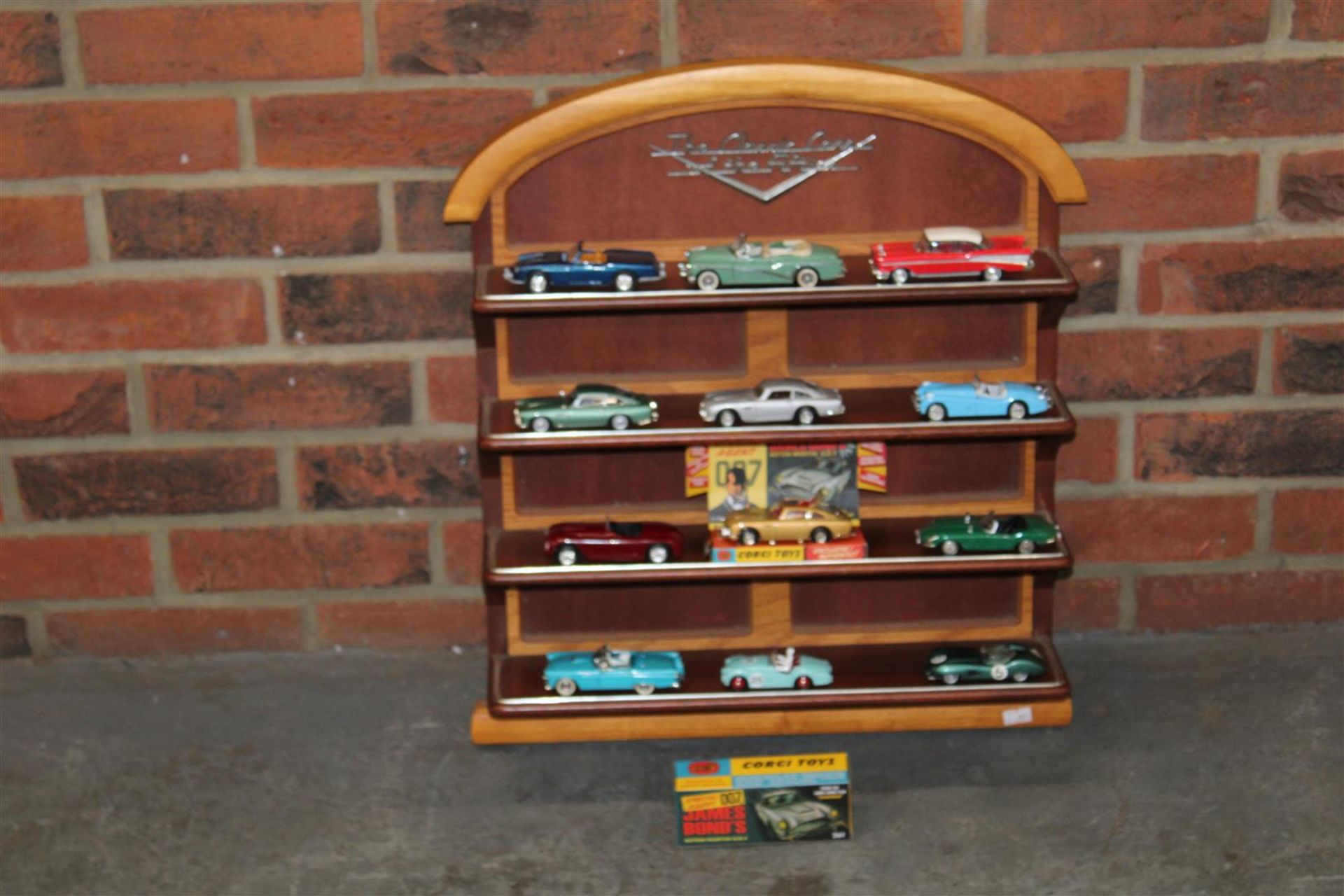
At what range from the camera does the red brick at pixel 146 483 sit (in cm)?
289

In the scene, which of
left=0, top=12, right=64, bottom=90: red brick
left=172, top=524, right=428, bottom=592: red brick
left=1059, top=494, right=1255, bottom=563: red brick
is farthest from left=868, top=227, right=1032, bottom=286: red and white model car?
left=0, top=12, right=64, bottom=90: red brick

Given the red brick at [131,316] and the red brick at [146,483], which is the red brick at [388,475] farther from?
the red brick at [131,316]

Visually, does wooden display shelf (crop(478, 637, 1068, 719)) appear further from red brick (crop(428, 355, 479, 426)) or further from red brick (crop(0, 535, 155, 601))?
red brick (crop(0, 535, 155, 601))

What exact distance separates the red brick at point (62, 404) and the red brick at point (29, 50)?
0.47 m

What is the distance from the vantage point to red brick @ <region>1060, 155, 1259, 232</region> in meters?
2.76

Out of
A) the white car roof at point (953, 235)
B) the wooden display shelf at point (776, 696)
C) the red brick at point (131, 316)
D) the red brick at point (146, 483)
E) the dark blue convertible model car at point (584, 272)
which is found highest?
the white car roof at point (953, 235)

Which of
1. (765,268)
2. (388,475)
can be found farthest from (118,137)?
(765,268)

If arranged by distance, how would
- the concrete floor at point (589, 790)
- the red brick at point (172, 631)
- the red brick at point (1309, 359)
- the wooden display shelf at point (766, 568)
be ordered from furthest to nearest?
the red brick at point (172, 631) < the red brick at point (1309, 359) < the wooden display shelf at point (766, 568) < the concrete floor at point (589, 790)

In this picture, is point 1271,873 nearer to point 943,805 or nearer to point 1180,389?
point 943,805

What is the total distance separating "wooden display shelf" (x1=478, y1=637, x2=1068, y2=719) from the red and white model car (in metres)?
0.64

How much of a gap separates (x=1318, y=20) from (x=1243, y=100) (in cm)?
16

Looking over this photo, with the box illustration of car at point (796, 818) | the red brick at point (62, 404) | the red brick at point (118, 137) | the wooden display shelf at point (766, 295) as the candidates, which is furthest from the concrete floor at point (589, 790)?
the red brick at point (118, 137)

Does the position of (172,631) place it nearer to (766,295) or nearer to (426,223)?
(426,223)

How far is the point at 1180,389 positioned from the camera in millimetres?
2883
